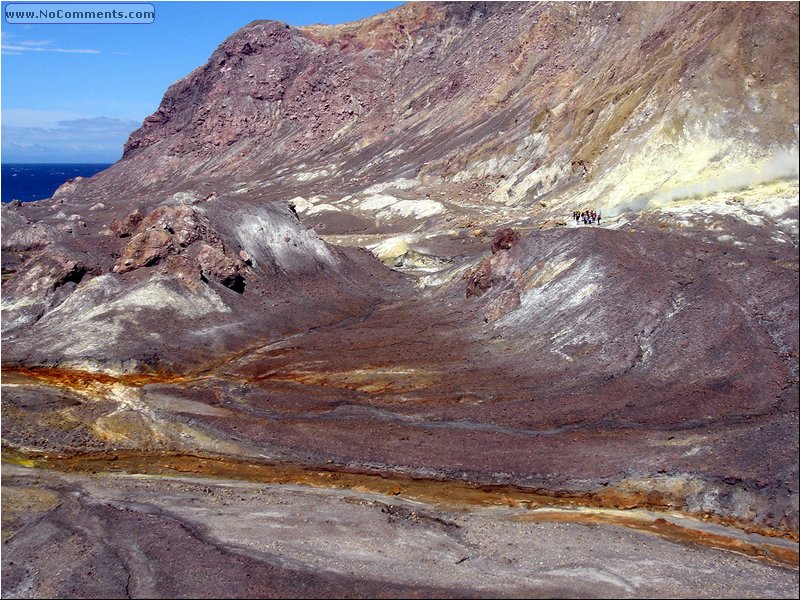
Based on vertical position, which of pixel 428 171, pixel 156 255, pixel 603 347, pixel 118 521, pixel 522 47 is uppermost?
pixel 522 47

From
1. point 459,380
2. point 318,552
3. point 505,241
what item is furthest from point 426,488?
point 505,241

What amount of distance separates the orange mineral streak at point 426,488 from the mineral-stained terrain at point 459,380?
14cm

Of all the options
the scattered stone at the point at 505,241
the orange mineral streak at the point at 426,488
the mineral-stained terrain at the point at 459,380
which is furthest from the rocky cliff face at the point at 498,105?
the scattered stone at the point at 505,241

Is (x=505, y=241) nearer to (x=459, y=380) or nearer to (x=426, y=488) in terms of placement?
(x=459, y=380)

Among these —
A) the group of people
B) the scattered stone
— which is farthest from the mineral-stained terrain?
the group of people

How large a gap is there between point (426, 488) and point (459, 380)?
8923 millimetres

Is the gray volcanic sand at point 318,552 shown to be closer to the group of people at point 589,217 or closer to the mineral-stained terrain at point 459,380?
the mineral-stained terrain at point 459,380

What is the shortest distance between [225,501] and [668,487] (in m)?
16.1

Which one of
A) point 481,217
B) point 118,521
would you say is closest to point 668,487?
point 118,521

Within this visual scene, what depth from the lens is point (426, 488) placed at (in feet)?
89.7

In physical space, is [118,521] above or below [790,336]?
below

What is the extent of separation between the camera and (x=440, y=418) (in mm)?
32094

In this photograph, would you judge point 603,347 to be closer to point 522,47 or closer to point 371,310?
point 371,310

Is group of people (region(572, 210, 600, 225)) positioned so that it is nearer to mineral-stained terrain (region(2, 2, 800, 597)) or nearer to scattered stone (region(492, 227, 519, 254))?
mineral-stained terrain (region(2, 2, 800, 597))
